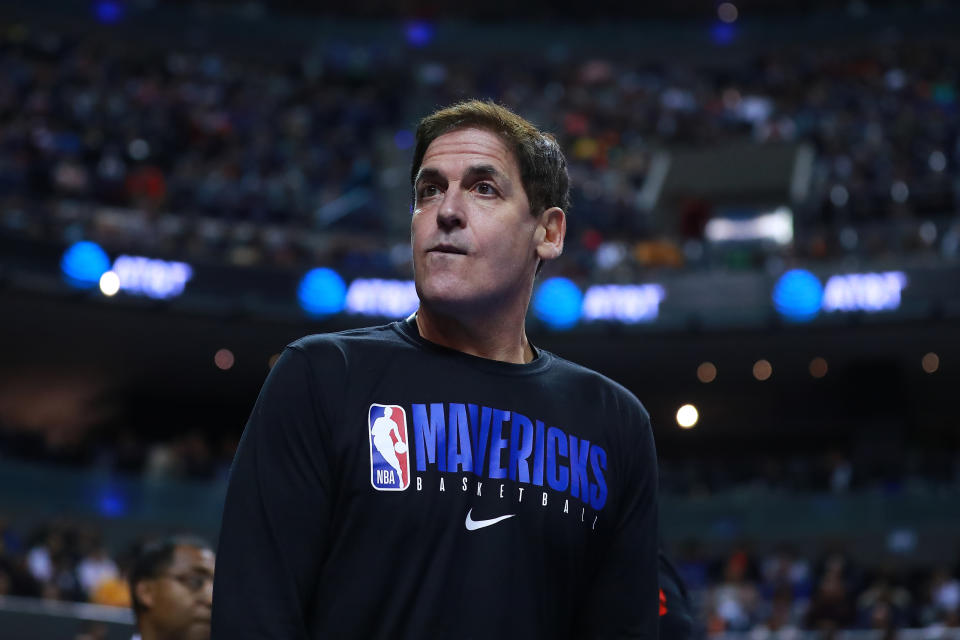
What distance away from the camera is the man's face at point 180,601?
4121mm

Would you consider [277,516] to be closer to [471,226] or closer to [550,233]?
[471,226]

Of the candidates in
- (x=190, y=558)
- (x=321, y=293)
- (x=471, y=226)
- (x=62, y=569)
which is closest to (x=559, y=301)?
(x=321, y=293)

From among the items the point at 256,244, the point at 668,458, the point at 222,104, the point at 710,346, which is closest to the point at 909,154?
the point at 710,346

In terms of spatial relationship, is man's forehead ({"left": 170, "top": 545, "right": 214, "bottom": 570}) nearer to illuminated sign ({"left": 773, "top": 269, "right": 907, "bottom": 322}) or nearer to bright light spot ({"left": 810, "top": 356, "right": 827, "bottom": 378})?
illuminated sign ({"left": 773, "top": 269, "right": 907, "bottom": 322})

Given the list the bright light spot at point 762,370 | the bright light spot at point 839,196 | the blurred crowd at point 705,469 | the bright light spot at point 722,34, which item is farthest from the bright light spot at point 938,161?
the bright light spot at point 722,34

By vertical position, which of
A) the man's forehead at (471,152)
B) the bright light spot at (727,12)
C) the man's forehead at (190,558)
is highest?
the bright light spot at (727,12)

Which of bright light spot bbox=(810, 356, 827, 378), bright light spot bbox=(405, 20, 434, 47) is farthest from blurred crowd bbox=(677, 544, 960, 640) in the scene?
bright light spot bbox=(405, 20, 434, 47)

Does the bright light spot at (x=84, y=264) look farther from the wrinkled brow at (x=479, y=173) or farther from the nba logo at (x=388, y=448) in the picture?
the nba logo at (x=388, y=448)

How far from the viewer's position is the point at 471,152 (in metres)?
2.38

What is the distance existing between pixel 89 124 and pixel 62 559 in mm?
12513

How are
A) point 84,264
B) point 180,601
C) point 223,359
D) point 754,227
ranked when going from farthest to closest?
point 754,227
point 223,359
point 84,264
point 180,601

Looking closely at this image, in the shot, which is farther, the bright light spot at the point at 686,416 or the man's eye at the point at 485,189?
the bright light spot at the point at 686,416

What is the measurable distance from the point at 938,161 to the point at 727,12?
544 inches

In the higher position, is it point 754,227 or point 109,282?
point 754,227
